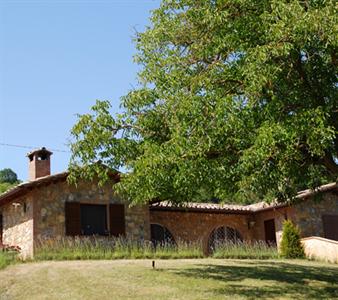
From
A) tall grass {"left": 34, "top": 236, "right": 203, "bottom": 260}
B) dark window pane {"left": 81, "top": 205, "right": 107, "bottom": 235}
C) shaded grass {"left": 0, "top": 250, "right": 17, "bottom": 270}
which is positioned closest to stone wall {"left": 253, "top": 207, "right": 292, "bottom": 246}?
tall grass {"left": 34, "top": 236, "right": 203, "bottom": 260}

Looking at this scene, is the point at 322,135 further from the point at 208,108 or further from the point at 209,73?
the point at 209,73

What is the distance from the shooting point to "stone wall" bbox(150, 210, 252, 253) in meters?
25.1

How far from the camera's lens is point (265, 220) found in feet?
89.5

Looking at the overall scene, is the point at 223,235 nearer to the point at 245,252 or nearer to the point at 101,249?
the point at 245,252

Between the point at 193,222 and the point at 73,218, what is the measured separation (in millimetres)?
7111

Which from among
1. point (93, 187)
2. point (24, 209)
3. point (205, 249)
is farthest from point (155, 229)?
point (24, 209)

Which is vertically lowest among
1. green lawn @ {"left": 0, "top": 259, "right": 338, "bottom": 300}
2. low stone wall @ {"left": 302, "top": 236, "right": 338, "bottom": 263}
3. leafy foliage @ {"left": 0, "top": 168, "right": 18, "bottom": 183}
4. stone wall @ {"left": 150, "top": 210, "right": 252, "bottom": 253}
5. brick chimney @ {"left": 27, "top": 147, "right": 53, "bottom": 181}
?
green lawn @ {"left": 0, "top": 259, "right": 338, "bottom": 300}

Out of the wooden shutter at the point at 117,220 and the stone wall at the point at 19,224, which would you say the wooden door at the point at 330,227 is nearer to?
the wooden shutter at the point at 117,220

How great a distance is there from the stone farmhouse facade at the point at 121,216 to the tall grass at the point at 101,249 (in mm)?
356

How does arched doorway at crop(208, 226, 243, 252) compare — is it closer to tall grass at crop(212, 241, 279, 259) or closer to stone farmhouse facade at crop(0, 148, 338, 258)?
stone farmhouse facade at crop(0, 148, 338, 258)

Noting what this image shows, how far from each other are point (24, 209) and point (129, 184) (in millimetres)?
10151

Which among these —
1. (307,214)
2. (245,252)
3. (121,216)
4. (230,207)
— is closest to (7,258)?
(121,216)

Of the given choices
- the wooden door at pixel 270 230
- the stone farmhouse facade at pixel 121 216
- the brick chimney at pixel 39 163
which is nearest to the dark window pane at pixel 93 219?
the stone farmhouse facade at pixel 121 216

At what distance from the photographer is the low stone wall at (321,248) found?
73.2 ft
